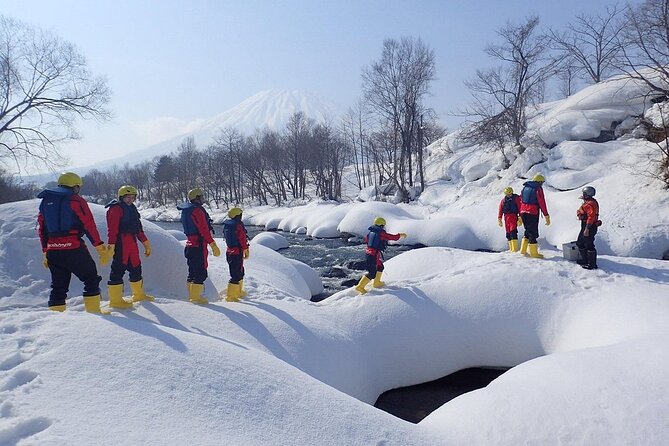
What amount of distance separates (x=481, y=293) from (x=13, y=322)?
641cm

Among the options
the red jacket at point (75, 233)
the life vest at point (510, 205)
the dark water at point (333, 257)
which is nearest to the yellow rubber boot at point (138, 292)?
the red jacket at point (75, 233)

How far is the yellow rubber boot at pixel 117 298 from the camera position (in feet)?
17.9

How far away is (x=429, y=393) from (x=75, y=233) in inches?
205

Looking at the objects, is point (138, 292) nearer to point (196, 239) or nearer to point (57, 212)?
point (196, 239)

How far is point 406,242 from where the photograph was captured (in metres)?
16.8

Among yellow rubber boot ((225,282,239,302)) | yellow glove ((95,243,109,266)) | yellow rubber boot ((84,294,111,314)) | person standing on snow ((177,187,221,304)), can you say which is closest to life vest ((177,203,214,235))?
person standing on snow ((177,187,221,304))

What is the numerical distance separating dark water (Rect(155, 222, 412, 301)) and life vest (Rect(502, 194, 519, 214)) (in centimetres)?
415

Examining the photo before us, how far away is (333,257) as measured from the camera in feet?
48.8

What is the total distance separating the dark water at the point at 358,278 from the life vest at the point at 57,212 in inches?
181

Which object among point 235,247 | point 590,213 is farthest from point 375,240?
point 590,213

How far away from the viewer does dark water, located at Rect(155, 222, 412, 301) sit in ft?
36.4

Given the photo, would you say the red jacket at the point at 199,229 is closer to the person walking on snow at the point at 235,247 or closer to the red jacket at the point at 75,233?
the person walking on snow at the point at 235,247

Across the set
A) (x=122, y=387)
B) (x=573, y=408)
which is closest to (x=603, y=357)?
(x=573, y=408)

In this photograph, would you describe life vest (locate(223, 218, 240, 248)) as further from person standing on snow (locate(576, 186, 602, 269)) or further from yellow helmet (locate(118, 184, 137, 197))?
person standing on snow (locate(576, 186, 602, 269))
